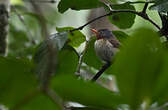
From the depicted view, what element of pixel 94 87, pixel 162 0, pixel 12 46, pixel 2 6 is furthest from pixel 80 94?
pixel 12 46

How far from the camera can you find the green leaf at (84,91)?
490 millimetres

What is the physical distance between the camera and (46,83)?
472 mm

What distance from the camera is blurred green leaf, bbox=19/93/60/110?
49 cm

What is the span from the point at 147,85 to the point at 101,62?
27.9 inches

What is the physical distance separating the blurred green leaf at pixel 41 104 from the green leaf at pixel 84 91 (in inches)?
0.7

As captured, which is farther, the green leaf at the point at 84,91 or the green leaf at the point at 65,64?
the green leaf at the point at 65,64

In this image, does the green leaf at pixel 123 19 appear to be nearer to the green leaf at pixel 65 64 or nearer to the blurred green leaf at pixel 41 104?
the green leaf at pixel 65 64

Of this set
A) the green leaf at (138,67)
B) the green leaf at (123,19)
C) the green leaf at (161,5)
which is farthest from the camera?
the green leaf at (123,19)

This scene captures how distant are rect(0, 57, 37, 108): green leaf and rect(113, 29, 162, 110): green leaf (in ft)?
0.41

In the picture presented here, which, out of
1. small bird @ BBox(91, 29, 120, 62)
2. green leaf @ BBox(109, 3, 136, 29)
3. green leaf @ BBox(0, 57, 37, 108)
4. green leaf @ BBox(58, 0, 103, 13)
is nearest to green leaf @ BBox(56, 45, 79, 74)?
green leaf @ BBox(0, 57, 37, 108)

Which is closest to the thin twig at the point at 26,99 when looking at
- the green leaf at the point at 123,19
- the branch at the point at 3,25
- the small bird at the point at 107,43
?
the green leaf at the point at 123,19

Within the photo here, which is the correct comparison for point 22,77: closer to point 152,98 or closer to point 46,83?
point 46,83

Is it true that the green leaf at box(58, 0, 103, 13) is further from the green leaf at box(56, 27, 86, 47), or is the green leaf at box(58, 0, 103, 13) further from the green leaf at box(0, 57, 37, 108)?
the green leaf at box(0, 57, 37, 108)

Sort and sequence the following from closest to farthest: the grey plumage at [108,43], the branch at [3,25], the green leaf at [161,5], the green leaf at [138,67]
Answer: the green leaf at [138,67] < the green leaf at [161,5] < the grey plumage at [108,43] < the branch at [3,25]
